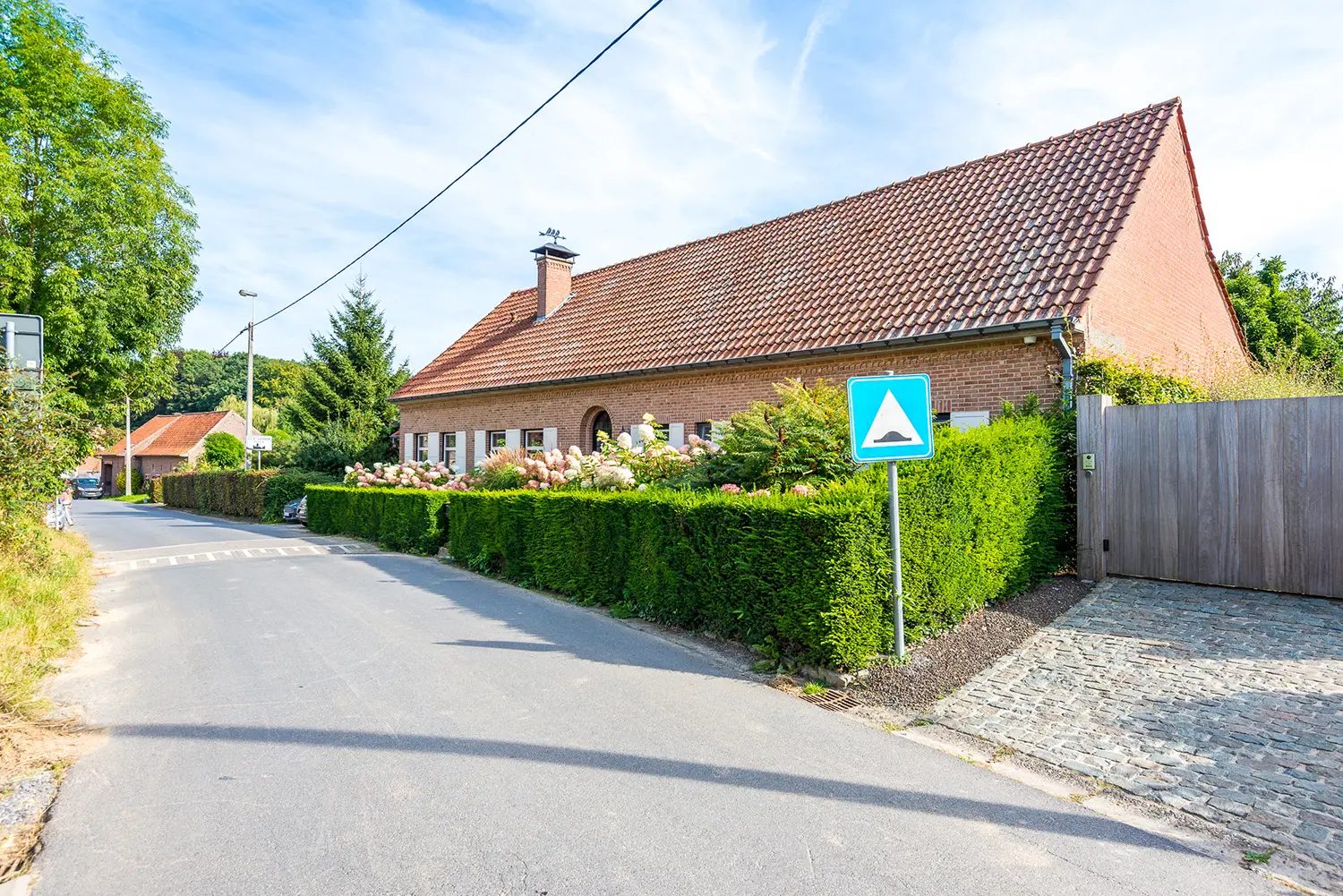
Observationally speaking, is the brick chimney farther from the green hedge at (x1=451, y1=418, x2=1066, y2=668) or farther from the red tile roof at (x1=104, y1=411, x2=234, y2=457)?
the red tile roof at (x1=104, y1=411, x2=234, y2=457)

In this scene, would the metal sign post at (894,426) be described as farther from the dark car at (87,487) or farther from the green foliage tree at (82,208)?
the dark car at (87,487)

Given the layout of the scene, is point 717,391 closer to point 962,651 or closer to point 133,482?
point 962,651

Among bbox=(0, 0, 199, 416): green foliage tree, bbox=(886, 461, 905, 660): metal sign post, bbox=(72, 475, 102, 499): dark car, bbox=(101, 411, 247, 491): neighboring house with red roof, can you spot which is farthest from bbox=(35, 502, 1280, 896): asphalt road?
bbox=(72, 475, 102, 499): dark car

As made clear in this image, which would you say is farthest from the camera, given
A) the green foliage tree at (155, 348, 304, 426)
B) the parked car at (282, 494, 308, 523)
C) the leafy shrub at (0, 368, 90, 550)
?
the green foliage tree at (155, 348, 304, 426)

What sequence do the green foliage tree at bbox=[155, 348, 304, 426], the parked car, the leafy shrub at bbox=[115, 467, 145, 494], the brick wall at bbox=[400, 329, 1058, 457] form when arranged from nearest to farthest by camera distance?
the brick wall at bbox=[400, 329, 1058, 457]
the parked car
the leafy shrub at bbox=[115, 467, 145, 494]
the green foliage tree at bbox=[155, 348, 304, 426]

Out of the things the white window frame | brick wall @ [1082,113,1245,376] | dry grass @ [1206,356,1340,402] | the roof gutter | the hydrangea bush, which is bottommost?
the hydrangea bush

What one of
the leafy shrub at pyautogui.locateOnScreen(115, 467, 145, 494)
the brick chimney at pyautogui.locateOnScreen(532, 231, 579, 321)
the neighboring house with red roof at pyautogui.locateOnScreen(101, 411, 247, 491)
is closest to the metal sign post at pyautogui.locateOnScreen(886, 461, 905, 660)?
the brick chimney at pyautogui.locateOnScreen(532, 231, 579, 321)

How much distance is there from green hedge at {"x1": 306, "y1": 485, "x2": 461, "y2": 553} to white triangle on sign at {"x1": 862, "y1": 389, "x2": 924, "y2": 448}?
31.4 feet

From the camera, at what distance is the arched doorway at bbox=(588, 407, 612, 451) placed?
1819 centimetres

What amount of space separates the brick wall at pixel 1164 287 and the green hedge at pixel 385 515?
11.4 meters

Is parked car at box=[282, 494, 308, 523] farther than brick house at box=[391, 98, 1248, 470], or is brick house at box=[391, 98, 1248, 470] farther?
parked car at box=[282, 494, 308, 523]

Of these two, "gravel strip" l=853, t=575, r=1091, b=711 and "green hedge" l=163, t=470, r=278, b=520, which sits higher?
"green hedge" l=163, t=470, r=278, b=520

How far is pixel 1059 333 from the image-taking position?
9.85m

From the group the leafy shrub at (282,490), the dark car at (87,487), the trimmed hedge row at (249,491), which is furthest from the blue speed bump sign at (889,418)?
the dark car at (87,487)
